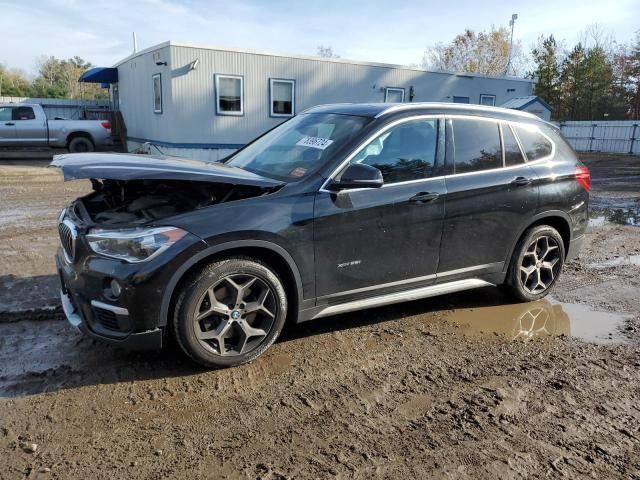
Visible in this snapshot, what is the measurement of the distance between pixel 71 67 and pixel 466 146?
285 ft

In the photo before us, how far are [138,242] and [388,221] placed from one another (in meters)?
1.86

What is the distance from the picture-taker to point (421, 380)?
3.54 m

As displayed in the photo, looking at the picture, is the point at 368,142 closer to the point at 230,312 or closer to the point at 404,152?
the point at 404,152

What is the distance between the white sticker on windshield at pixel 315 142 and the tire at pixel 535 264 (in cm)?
218

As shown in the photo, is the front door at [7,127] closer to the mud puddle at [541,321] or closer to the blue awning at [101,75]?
the blue awning at [101,75]

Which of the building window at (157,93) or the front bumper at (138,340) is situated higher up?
the building window at (157,93)

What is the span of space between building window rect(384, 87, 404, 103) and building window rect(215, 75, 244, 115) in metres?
5.89

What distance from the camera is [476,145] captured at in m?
4.53

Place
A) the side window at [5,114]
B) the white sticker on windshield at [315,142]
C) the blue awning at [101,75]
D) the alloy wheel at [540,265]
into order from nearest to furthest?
1. the white sticker on windshield at [315,142]
2. the alloy wheel at [540,265]
3. the side window at [5,114]
4. the blue awning at [101,75]

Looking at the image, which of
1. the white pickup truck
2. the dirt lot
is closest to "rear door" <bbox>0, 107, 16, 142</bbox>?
the white pickup truck

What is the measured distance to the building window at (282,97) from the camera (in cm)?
1770

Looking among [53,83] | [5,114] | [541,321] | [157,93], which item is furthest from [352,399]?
[53,83]

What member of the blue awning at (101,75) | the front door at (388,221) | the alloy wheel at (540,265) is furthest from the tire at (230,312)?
the blue awning at (101,75)

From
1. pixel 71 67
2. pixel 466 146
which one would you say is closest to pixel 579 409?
pixel 466 146
